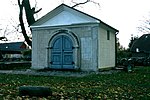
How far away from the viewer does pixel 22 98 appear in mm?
8328

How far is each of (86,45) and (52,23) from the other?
11.9 ft

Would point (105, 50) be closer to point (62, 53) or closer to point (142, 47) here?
point (62, 53)

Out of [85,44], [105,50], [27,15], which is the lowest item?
[105,50]

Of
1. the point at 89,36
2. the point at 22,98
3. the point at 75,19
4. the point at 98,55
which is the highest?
the point at 75,19

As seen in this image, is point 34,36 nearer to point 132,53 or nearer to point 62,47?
point 62,47

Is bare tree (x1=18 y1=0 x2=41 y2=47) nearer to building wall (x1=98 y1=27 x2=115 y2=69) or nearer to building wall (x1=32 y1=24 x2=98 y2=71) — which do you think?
building wall (x1=32 y1=24 x2=98 y2=71)

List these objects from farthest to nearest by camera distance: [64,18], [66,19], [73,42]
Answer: [64,18] → [66,19] → [73,42]

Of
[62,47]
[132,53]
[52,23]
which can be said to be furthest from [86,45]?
[132,53]

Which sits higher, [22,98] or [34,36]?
[34,36]

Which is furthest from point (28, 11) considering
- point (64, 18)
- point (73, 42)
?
point (73, 42)

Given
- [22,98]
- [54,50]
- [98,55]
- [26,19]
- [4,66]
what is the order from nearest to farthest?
[22,98]
[98,55]
[54,50]
[4,66]
[26,19]

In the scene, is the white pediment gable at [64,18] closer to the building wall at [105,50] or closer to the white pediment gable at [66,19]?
the white pediment gable at [66,19]

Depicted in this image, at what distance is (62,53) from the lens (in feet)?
72.6

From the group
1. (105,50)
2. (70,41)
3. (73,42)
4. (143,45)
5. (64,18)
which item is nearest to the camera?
(73,42)
